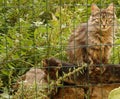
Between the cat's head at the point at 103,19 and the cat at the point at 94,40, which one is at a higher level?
the cat's head at the point at 103,19

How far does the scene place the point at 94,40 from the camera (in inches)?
178

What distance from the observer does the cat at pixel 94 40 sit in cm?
447

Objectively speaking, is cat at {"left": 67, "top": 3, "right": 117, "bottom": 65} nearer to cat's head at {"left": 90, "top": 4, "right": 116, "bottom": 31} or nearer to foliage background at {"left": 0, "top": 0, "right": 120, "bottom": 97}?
cat's head at {"left": 90, "top": 4, "right": 116, "bottom": 31}

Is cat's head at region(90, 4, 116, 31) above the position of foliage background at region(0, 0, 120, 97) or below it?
above

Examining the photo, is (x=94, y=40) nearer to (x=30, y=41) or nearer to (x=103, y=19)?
(x=103, y=19)

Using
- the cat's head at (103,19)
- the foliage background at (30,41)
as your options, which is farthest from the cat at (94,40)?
the foliage background at (30,41)

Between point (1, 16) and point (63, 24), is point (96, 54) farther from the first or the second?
point (1, 16)

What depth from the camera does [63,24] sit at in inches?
185

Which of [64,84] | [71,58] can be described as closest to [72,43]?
[71,58]

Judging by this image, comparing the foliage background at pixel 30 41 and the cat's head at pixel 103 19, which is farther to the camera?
the cat's head at pixel 103 19

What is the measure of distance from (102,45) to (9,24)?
1581 mm

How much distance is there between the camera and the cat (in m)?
4.47

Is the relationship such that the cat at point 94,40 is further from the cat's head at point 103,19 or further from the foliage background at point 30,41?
the foliage background at point 30,41

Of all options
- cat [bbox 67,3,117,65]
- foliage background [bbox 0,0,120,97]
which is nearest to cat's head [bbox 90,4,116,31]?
cat [bbox 67,3,117,65]
